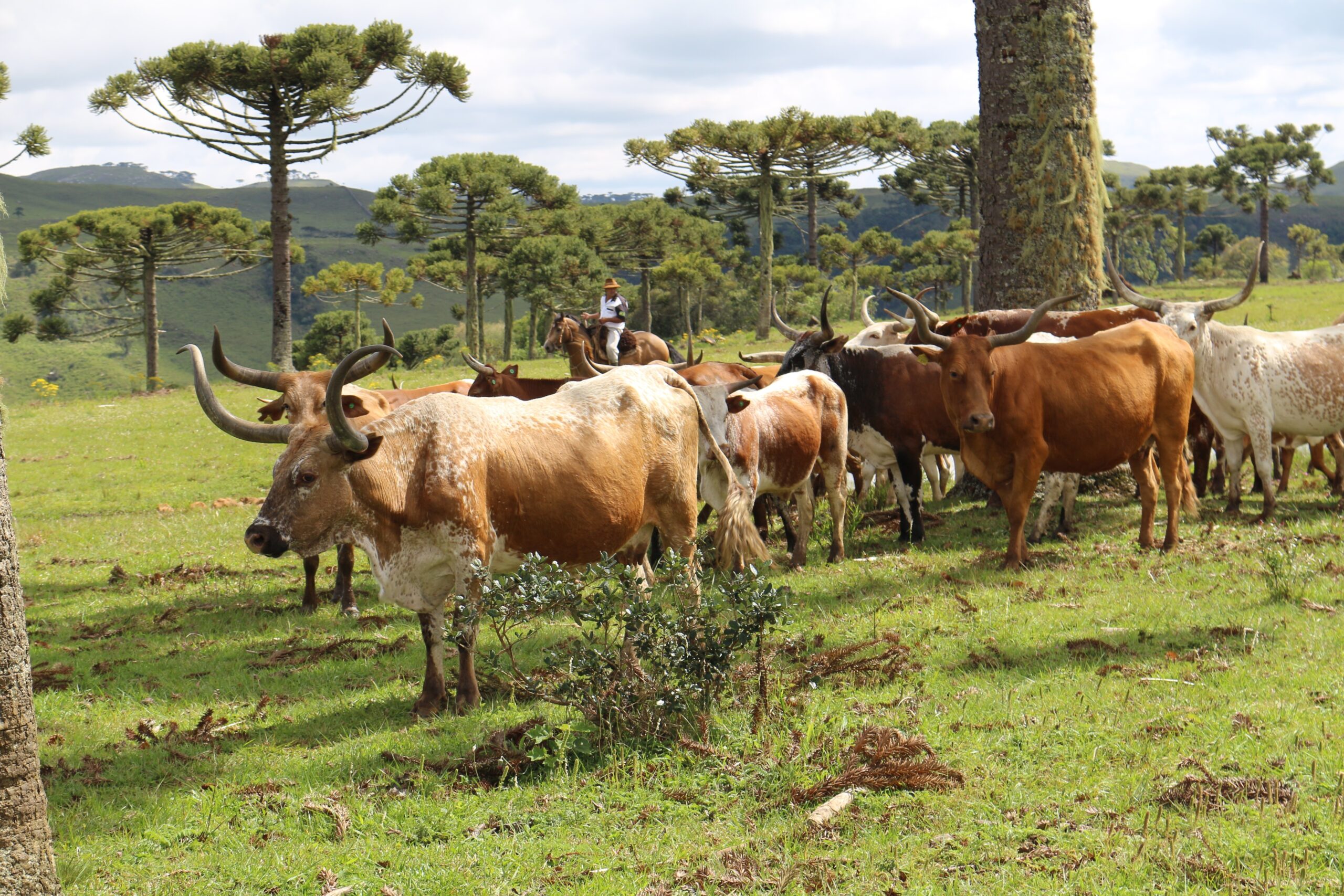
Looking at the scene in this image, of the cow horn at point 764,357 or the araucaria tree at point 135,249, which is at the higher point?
the araucaria tree at point 135,249

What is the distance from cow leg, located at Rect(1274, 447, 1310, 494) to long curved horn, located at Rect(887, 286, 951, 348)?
16.9 ft

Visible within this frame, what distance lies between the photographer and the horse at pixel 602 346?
17844 mm

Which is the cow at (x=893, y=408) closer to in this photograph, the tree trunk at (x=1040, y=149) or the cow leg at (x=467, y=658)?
the tree trunk at (x=1040, y=149)

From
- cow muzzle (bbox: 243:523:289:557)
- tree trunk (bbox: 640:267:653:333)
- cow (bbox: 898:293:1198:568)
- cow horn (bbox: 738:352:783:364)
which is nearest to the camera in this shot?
cow muzzle (bbox: 243:523:289:557)

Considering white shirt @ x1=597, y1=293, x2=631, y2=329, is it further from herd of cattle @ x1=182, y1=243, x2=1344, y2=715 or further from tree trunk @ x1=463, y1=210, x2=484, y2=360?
tree trunk @ x1=463, y1=210, x2=484, y2=360

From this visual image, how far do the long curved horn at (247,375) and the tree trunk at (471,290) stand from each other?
29061 millimetres

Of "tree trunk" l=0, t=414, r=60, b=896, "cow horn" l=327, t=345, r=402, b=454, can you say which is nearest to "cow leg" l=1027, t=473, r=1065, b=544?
"cow horn" l=327, t=345, r=402, b=454

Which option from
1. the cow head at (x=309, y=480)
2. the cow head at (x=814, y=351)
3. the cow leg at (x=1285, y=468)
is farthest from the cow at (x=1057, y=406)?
the cow head at (x=309, y=480)

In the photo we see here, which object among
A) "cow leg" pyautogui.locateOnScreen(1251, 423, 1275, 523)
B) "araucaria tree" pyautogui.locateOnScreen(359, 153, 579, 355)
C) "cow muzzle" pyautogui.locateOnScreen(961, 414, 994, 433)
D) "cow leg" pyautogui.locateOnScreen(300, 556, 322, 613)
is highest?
"araucaria tree" pyautogui.locateOnScreen(359, 153, 579, 355)

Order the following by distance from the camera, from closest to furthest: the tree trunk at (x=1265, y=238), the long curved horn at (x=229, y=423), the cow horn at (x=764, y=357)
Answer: the long curved horn at (x=229, y=423), the cow horn at (x=764, y=357), the tree trunk at (x=1265, y=238)

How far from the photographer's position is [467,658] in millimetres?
6637

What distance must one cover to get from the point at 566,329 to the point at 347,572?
9.62 m

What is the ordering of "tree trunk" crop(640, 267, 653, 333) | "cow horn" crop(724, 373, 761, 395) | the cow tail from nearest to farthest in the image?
the cow tail → "cow horn" crop(724, 373, 761, 395) → "tree trunk" crop(640, 267, 653, 333)

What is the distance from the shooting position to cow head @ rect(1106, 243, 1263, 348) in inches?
450
